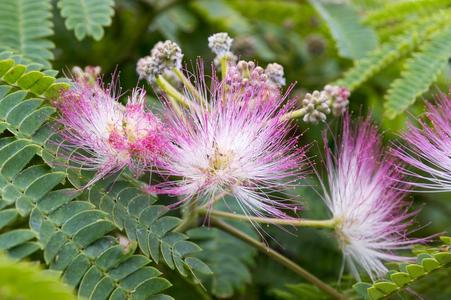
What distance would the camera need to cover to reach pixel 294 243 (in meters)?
2.98

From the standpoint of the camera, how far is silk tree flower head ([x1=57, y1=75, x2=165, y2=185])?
1.95 meters

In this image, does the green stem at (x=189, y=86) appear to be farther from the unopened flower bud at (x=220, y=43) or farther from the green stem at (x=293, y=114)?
the green stem at (x=293, y=114)

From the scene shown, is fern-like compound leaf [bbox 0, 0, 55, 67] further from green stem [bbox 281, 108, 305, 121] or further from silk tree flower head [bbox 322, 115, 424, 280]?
silk tree flower head [bbox 322, 115, 424, 280]

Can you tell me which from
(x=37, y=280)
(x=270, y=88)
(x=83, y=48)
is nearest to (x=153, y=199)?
(x=270, y=88)

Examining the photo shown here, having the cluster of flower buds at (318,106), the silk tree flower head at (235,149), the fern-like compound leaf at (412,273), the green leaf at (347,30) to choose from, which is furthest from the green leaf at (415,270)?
the green leaf at (347,30)

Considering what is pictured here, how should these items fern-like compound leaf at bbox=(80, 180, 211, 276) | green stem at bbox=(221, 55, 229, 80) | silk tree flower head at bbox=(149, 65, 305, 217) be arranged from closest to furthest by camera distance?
fern-like compound leaf at bbox=(80, 180, 211, 276) < silk tree flower head at bbox=(149, 65, 305, 217) < green stem at bbox=(221, 55, 229, 80)

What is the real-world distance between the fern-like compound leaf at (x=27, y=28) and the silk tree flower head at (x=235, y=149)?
2.47ft

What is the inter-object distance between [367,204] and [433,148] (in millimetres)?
329

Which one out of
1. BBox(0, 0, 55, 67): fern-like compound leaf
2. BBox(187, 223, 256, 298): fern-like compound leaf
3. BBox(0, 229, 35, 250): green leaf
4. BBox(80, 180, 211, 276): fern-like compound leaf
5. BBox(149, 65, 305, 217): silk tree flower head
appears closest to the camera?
BBox(0, 229, 35, 250): green leaf

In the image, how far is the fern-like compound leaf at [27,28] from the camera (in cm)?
247

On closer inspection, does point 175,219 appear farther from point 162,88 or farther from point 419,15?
point 419,15

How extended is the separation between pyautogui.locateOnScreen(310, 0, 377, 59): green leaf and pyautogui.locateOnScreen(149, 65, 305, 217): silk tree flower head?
1038 mm

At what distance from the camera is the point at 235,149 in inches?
80.0

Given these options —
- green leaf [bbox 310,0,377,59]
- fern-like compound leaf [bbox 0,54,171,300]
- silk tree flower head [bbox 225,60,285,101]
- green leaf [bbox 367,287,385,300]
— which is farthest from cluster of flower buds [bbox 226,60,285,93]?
green leaf [bbox 310,0,377,59]
